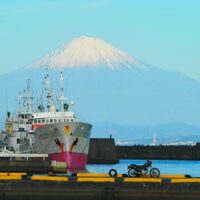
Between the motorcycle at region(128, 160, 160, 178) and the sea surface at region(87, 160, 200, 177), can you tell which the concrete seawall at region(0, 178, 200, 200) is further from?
the sea surface at region(87, 160, 200, 177)

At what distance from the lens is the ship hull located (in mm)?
100750

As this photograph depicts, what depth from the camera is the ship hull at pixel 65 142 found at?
331 ft

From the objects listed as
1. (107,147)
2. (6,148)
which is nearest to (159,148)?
(107,147)

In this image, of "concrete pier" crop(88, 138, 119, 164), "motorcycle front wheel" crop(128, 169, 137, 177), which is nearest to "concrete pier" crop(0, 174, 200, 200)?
"motorcycle front wheel" crop(128, 169, 137, 177)

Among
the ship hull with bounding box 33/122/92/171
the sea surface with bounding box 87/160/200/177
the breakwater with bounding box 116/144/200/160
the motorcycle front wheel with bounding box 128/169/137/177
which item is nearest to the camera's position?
Answer: the motorcycle front wheel with bounding box 128/169/137/177

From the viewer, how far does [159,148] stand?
185 meters

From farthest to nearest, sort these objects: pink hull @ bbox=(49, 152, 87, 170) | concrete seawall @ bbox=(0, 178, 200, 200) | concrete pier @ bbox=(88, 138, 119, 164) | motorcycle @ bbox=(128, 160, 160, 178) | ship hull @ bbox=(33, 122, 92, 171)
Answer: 1. concrete pier @ bbox=(88, 138, 119, 164)
2. ship hull @ bbox=(33, 122, 92, 171)
3. pink hull @ bbox=(49, 152, 87, 170)
4. motorcycle @ bbox=(128, 160, 160, 178)
5. concrete seawall @ bbox=(0, 178, 200, 200)

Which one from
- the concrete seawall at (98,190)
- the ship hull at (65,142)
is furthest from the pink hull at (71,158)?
the concrete seawall at (98,190)

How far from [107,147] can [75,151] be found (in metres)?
50.4

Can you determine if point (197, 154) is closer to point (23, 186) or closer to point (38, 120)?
point (38, 120)

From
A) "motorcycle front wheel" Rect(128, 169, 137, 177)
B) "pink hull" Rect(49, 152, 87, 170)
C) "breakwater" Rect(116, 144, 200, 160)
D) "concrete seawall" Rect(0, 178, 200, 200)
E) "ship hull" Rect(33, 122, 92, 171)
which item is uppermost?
"breakwater" Rect(116, 144, 200, 160)

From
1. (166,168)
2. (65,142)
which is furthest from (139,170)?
(166,168)

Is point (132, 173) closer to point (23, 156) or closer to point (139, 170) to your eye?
point (139, 170)

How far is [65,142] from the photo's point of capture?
101000 mm
